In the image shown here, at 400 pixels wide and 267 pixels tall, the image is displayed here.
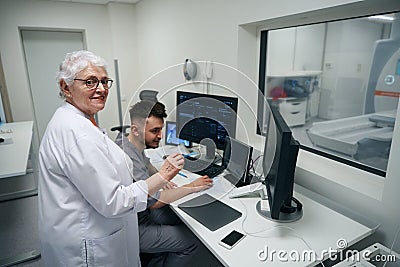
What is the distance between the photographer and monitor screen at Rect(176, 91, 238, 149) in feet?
5.50

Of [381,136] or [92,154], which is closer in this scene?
[92,154]

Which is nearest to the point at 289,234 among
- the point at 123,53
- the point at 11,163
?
the point at 11,163

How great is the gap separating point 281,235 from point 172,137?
3.58 ft

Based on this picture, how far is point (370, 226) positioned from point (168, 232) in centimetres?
101

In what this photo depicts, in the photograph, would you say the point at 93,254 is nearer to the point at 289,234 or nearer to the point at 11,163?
the point at 289,234

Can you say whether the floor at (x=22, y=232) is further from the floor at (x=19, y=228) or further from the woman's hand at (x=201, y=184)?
the woman's hand at (x=201, y=184)

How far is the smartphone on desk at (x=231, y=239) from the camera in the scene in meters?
1.05

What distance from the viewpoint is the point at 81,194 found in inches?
39.3

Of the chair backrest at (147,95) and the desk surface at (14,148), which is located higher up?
the chair backrest at (147,95)

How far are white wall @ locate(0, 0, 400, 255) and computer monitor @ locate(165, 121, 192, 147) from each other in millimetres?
532

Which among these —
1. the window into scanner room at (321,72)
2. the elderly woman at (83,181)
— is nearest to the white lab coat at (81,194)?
the elderly woman at (83,181)

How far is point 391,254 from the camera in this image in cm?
108

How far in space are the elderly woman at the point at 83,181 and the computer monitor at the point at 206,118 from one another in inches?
26.7

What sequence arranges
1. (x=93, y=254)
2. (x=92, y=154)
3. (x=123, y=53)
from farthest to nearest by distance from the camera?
(x=123, y=53) < (x=93, y=254) < (x=92, y=154)
